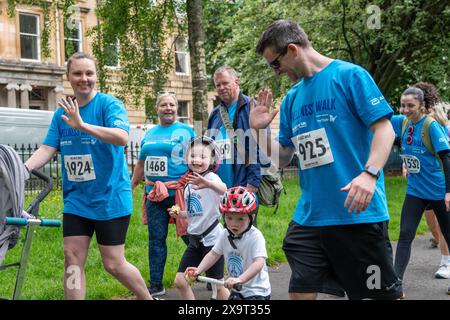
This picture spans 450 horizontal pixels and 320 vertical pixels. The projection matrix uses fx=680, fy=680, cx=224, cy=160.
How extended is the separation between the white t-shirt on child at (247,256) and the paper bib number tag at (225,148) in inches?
53.8

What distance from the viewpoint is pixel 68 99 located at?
4.61 meters

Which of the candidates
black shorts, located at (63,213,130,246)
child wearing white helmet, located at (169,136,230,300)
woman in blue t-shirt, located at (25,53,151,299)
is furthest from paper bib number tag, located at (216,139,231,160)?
black shorts, located at (63,213,130,246)

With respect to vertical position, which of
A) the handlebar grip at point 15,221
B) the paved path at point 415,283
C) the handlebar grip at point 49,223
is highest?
the handlebar grip at point 15,221

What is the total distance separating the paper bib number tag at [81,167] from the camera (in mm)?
4914

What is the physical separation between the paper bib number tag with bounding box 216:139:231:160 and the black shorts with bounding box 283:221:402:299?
2355 millimetres

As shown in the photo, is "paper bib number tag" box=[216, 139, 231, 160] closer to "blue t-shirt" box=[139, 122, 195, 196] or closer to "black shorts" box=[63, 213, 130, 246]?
"blue t-shirt" box=[139, 122, 195, 196]

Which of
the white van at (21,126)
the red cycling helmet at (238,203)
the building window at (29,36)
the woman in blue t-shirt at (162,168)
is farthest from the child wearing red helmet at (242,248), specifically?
the building window at (29,36)

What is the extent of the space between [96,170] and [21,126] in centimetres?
1719

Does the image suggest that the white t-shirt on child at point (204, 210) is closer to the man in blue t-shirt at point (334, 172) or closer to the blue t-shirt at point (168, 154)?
the blue t-shirt at point (168, 154)

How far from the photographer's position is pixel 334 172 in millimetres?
3744

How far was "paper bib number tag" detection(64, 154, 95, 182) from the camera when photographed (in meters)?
4.91

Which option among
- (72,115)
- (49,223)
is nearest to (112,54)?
(72,115)

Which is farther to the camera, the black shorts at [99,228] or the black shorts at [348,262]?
the black shorts at [99,228]
